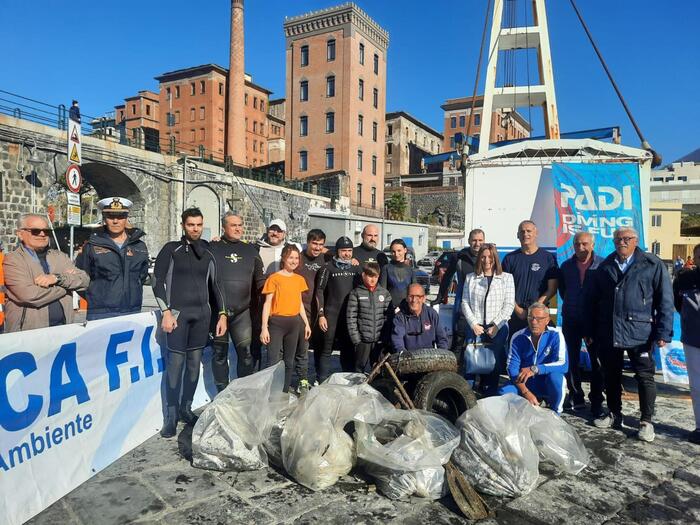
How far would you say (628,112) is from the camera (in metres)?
8.01

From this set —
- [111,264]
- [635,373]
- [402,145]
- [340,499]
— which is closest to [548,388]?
[635,373]

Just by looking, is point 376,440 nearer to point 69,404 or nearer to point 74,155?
point 69,404

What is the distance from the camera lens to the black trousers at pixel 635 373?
421 cm

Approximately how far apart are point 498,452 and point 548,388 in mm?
1612

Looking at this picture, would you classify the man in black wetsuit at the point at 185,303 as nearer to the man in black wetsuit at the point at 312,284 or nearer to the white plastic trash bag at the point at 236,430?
the white plastic trash bag at the point at 236,430

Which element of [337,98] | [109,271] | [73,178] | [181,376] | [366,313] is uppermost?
[337,98]

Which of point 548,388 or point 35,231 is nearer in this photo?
point 35,231

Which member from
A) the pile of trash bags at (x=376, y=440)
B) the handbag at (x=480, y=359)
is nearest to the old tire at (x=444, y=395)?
the pile of trash bags at (x=376, y=440)

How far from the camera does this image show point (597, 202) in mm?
6766

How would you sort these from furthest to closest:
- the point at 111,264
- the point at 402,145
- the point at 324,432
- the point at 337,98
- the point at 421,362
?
the point at 402,145 < the point at 337,98 < the point at 111,264 < the point at 421,362 < the point at 324,432

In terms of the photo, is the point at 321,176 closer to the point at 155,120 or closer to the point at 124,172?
the point at 124,172

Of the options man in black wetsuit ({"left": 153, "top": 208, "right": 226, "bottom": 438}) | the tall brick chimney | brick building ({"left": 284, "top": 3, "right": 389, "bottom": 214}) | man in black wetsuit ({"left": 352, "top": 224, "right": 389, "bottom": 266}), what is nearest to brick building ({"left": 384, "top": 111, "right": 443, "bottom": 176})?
brick building ({"left": 284, "top": 3, "right": 389, "bottom": 214})

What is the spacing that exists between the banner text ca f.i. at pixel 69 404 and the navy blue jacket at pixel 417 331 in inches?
89.2

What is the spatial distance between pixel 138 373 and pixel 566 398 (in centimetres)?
440
